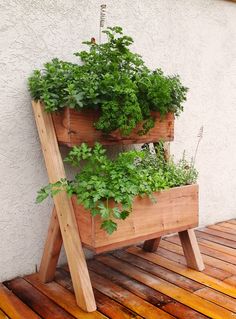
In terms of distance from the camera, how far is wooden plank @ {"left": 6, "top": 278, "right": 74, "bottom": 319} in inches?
66.7

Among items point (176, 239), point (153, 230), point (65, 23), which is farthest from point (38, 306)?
point (65, 23)

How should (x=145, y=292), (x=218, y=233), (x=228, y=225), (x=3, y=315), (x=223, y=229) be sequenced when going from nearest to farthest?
1. (x=3, y=315)
2. (x=145, y=292)
3. (x=218, y=233)
4. (x=223, y=229)
5. (x=228, y=225)

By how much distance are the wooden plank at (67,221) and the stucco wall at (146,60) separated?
0.63 feet

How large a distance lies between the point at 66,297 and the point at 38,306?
0.15 meters

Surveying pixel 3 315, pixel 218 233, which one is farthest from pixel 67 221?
pixel 218 233

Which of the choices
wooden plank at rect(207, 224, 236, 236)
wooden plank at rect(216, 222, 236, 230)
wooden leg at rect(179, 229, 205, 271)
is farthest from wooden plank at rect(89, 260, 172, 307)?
wooden plank at rect(216, 222, 236, 230)

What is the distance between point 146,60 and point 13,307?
167 centimetres

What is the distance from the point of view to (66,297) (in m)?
1.85

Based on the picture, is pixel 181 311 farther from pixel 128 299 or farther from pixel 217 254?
pixel 217 254

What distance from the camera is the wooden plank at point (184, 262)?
2.11 meters

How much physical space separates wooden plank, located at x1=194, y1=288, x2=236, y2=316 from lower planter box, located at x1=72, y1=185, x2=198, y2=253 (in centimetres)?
34

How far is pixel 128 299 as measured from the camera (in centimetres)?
182

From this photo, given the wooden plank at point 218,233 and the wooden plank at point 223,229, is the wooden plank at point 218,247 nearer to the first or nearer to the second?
the wooden plank at point 218,233

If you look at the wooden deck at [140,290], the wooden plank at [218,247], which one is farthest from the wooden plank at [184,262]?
the wooden plank at [218,247]
